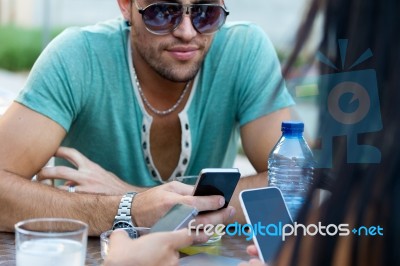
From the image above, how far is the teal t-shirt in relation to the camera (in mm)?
2932

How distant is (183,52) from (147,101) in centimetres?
27

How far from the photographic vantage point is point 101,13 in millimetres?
14984

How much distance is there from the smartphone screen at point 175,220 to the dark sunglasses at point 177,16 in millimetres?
1110

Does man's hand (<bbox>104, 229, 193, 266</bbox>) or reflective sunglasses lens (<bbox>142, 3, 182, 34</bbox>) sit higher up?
reflective sunglasses lens (<bbox>142, 3, 182, 34</bbox>)

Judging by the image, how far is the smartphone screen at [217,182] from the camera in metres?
1.96

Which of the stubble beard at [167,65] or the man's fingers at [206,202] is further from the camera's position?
the stubble beard at [167,65]

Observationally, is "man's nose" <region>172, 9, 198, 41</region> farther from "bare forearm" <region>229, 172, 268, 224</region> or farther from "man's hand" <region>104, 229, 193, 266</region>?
"man's hand" <region>104, 229, 193, 266</region>

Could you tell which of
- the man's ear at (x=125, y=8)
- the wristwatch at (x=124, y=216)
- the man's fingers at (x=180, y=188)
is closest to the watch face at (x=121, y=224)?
the wristwatch at (x=124, y=216)

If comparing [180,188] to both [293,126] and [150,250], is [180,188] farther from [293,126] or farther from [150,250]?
[150,250]

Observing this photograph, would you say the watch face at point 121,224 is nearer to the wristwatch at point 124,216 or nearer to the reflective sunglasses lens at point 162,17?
the wristwatch at point 124,216

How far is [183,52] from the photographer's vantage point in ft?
9.39

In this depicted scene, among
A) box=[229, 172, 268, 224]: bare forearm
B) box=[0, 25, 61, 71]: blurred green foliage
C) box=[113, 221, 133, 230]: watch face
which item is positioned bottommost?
box=[0, 25, 61, 71]: blurred green foliage

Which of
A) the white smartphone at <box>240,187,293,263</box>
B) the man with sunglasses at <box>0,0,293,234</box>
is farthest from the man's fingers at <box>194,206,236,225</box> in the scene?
the man with sunglasses at <box>0,0,293,234</box>

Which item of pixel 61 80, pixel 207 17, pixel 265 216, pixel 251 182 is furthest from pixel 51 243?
pixel 207 17
